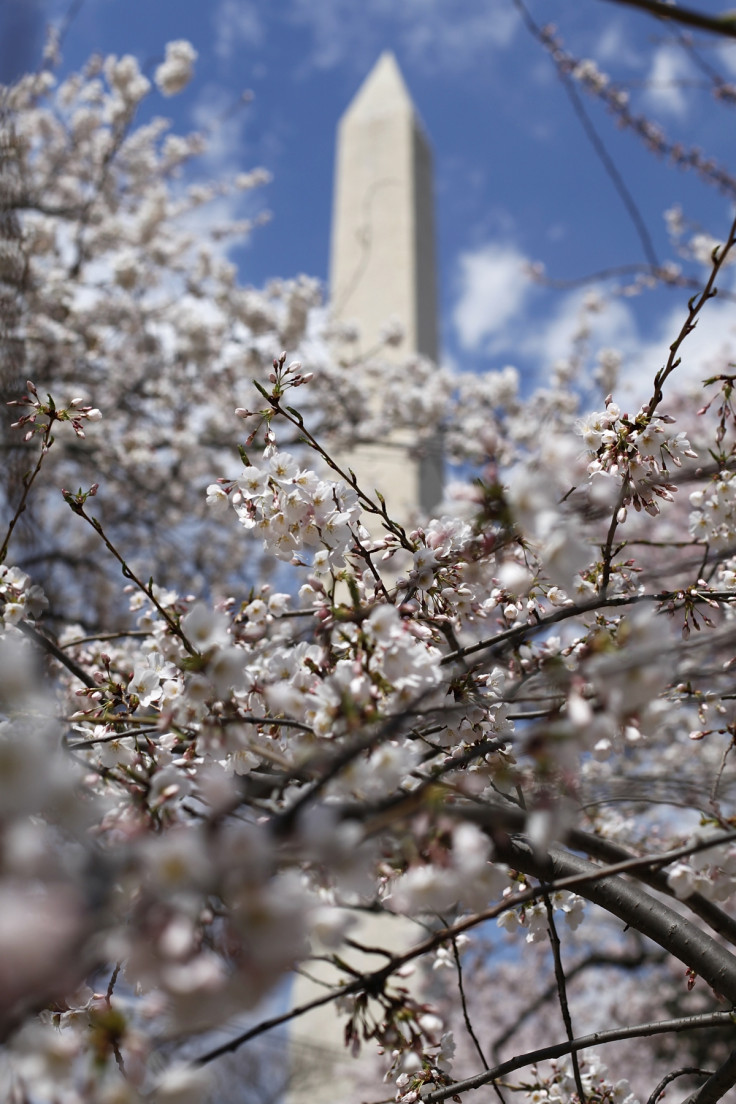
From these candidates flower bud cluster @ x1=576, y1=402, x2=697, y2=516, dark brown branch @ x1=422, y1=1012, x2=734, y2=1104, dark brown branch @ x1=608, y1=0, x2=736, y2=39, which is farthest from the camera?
flower bud cluster @ x1=576, y1=402, x2=697, y2=516

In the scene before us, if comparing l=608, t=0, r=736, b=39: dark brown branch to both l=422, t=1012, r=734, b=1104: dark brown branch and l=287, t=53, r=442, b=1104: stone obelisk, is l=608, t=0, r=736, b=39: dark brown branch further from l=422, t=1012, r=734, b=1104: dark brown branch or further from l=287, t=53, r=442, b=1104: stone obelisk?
l=287, t=53, r=442, b=1104: stone obelisk

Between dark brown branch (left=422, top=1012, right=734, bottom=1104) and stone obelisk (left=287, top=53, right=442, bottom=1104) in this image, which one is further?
stone obelisk (left=287, top=53, right=442, bottom=1104)

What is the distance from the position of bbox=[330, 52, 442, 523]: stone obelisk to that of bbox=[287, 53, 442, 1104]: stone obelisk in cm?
1

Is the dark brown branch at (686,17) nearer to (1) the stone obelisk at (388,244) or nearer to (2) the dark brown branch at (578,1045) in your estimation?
(2) the dark brown branch at (578,1045)

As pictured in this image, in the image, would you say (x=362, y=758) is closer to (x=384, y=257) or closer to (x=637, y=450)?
(x=637, y=450)

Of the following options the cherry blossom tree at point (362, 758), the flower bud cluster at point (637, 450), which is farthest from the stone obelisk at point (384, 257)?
the flower bud cluster at point (637, 450)

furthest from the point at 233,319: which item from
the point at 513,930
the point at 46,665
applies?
the point at 513,930

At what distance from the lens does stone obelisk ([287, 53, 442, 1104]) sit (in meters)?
7.75

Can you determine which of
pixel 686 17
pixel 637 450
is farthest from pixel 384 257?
pixel 686 17

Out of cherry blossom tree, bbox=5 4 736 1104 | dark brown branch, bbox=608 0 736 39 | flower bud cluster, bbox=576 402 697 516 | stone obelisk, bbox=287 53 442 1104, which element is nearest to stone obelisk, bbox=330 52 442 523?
stone obelisk, bbox=287 53 442 1104

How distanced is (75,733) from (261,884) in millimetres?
958

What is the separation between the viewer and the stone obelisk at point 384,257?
7.75m

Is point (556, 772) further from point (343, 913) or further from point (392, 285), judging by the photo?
point (392, 285)

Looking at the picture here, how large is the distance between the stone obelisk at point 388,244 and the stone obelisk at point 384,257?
11 mm
